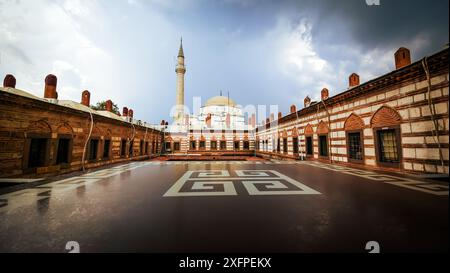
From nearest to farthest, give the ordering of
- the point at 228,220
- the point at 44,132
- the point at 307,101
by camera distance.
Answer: the point at 228,220, the point at 44,132, the point at 307,101

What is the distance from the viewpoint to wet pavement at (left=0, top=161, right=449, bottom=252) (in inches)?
70.9

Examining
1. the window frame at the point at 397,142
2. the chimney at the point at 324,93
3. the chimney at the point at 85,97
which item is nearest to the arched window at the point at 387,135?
the window frame at the point at 397,142

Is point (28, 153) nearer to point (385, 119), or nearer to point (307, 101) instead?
point (385, 119)

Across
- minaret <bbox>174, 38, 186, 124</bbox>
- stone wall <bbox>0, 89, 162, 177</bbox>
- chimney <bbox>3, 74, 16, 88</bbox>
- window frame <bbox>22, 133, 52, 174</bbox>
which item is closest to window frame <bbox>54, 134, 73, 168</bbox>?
stone wall <bbox>0, 89, 162, 177</bbox>

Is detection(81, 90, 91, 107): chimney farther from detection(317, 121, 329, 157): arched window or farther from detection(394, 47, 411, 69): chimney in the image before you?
detection(394, 47, 411, 69): chimney

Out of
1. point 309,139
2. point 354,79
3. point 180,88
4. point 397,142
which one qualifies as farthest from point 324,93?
point 180,88

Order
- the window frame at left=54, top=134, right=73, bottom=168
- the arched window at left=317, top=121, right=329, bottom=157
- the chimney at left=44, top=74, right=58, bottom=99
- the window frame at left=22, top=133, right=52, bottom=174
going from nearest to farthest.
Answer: the window frame at left=22, top=133, right=52, bottom=174, the window frame at left=54, top=134, right=73, bottom=168, the chimney at left=44, top=74, right=58, bottom=99, the arched window at left=317, top=121, right=329, bottom=157

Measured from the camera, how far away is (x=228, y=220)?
7.81 feet

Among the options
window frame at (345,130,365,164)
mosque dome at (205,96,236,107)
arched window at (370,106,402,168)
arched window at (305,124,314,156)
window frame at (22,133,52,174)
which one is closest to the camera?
window frame at (22,133,52,174)

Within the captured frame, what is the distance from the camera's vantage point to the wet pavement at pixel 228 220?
180 centimetres

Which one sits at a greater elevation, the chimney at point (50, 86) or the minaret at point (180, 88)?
the minaret at point (180, 88)

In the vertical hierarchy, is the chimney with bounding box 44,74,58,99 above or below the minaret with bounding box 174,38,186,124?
below

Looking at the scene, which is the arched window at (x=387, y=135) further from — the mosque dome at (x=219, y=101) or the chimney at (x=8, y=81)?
the mosque dome at (x=219, y=101)

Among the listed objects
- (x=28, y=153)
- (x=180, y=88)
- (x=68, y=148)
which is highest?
(x=180, y=88)
